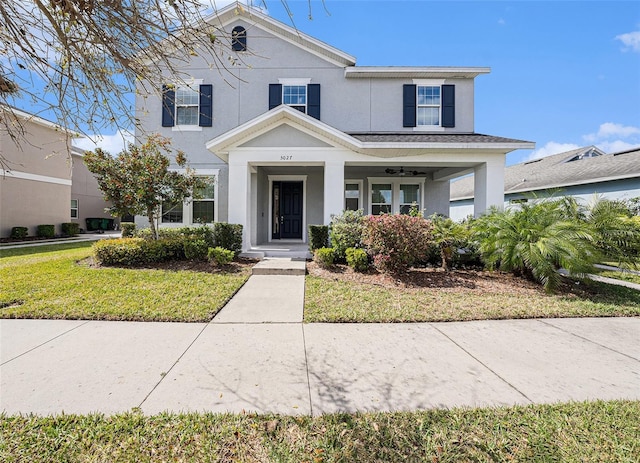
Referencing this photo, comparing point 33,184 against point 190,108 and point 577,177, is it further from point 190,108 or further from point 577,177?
point 577,177

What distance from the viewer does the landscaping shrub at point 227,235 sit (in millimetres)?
8922

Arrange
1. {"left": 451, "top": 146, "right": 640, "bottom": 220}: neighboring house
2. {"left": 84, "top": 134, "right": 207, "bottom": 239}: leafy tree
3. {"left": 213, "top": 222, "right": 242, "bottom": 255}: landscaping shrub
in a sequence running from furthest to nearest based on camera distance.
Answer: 1. {"left": 451, "top": 146, "right": 640, "bottom": 220}: neighboring house
2. {"left": 213, "top": 222, "right": 242, "bottom": 255}: landscaping shrub
3. {"left": 84, "top": 134, "right": 207, "bottom": 239}: leafy tree

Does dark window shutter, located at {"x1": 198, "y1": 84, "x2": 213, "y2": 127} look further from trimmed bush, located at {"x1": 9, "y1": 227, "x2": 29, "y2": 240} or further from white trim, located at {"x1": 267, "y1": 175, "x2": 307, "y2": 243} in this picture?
trimmed bush, located at {"x1": 9, "y1": 227, "x2": 29, "y2": 240}

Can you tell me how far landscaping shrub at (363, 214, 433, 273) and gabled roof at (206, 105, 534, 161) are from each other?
2949mm

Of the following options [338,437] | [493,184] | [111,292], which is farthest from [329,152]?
[338,437]

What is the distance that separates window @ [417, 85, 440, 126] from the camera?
12.0 metres

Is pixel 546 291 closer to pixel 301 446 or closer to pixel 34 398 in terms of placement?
pixel 301 446

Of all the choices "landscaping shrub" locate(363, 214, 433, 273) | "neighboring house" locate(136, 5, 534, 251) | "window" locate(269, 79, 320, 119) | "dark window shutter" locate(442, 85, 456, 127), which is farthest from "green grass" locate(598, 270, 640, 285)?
"window" locate(269, 79, 320, 119)

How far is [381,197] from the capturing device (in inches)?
512

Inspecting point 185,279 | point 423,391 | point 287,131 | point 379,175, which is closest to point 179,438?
point 423,391

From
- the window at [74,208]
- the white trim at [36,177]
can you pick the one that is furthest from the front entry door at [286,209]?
the window at [74,208]

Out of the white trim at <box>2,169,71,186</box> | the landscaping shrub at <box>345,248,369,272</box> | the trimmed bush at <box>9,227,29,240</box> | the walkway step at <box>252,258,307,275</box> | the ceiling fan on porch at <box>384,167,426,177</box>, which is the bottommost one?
the walkway step at <box>252,258,307,275</box>

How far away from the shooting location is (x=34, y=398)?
2.61 metres

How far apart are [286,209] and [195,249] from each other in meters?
5.34
